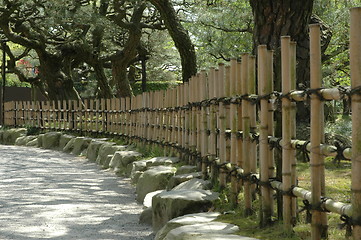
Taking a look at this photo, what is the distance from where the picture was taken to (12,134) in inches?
795

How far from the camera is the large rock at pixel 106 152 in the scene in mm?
12470

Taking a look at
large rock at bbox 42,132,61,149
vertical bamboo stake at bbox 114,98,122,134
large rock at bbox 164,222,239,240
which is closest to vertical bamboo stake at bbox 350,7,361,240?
large rock at bbox 164,222,239,240

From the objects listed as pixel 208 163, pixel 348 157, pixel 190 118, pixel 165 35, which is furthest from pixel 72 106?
pixel 348 157

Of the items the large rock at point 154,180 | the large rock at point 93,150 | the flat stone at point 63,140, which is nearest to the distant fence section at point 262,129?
the large rock at point 154,180

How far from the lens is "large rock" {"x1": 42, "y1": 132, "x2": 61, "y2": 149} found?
17.4 meters

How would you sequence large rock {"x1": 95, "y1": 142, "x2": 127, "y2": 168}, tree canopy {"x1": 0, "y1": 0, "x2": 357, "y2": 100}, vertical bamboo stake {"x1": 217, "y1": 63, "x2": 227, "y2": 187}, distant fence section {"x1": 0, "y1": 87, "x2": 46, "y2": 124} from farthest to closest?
distant fence section {"x1": 0, "y1": 87, "x2": 46, "y2": 124} → tree canopy {"x1": 0, "y1": 0, "x2": 357, "y2": 100} → large rock {"x1": 95, "y1": 142, "x2": 127, "y2": 168} → vertical bamboo stake {"x1": 217, "y1": 63, "x2": 227, "y2": 187}

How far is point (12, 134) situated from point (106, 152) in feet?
27.9

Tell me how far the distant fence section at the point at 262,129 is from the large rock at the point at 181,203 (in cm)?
28

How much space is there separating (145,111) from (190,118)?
152 inches

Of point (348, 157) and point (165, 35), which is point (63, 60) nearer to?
point (165, 35)

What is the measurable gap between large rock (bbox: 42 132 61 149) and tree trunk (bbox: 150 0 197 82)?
22.0ft

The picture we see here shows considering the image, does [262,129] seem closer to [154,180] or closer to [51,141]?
[154,180]

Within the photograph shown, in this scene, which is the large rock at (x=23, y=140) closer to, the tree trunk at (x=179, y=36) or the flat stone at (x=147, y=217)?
the tree trunk at (x=179, y=36)

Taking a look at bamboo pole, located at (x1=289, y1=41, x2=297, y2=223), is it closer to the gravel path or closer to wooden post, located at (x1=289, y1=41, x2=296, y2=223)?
wooden post, located at (x1=289, y1=41, x2=296, y2=223)
